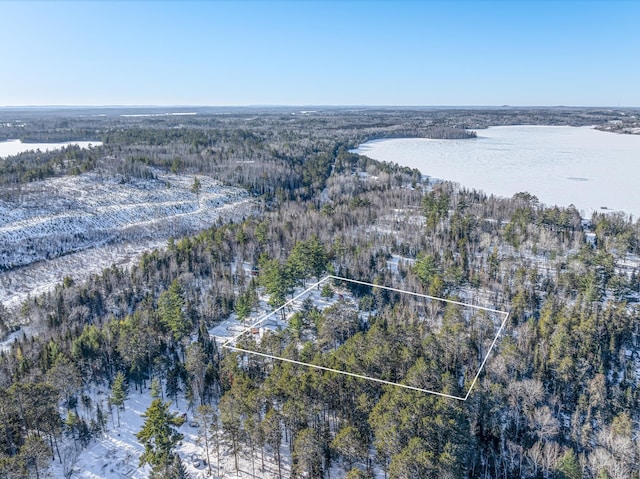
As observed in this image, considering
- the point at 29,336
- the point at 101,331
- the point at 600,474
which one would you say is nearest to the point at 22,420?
the point at 101,331

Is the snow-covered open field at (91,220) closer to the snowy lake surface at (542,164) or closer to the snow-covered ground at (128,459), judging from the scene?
the snow-covered ground at (128,459)

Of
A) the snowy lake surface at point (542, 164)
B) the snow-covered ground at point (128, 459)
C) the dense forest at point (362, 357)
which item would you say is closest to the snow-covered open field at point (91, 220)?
the dense forest at point (362, 357)

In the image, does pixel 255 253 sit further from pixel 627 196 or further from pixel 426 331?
pixel 627 196

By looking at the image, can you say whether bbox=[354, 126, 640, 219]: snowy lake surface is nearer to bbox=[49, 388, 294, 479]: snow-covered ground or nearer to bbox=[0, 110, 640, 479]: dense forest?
bbox=[0, 110, 640, 479]: dense forest

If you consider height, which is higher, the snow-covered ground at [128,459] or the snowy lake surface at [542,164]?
the snowy lake surface at [542,164]

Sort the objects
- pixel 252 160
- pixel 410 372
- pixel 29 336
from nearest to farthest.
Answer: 1. pixel 410 372
2. pixel 29 336
3. pixel 252 160

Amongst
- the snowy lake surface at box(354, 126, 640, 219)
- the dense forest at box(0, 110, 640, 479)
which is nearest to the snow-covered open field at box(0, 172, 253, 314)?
the dense forest at box(0, 110, 640, 479)
